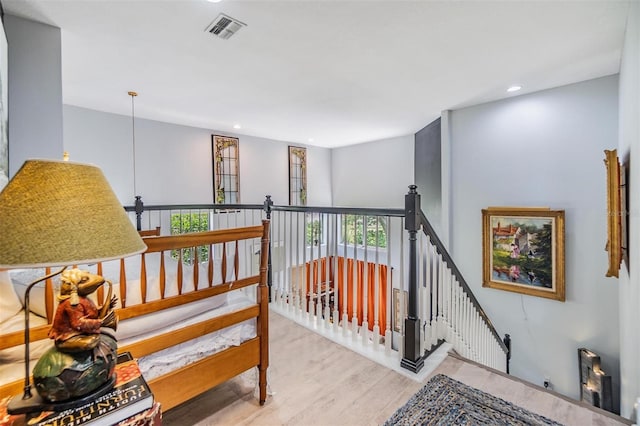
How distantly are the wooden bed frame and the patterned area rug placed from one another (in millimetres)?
904

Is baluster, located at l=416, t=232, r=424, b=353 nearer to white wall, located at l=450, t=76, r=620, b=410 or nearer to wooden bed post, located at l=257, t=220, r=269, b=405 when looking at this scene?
wooden bed post, located at l=257, t=220, r=269, b=405

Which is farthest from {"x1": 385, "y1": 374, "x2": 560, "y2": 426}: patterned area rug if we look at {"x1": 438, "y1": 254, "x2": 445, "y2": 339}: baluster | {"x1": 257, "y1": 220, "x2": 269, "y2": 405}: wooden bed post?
{"x1": 257, "y1": 220, "x2": 269, "y2": 405}: wooden bed post

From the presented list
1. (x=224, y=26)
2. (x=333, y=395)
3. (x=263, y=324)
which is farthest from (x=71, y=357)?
(x=224, y=26)

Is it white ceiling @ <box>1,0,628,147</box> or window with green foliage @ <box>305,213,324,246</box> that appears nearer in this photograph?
white ceiling @ <box>1,0,628,147</box>

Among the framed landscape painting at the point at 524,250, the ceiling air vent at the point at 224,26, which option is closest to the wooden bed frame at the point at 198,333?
the ceiling air vent at the point at 224,26

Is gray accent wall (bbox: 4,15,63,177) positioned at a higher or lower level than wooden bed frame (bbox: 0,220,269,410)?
higher

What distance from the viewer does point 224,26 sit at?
2.20 metres

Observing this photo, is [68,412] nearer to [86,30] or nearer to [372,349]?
[372,349]

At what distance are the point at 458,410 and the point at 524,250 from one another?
106 inches

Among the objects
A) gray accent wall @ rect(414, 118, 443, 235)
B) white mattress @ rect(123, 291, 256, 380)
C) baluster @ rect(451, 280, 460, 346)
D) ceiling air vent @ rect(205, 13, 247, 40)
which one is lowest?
baluster @ rect(451, 280, 460, 346)

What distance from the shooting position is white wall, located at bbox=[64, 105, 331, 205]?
4.29 metres

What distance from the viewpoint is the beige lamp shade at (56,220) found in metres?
0.68

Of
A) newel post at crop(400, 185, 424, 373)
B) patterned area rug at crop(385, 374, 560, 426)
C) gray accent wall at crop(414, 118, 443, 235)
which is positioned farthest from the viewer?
gray accent wall at crop(414, 118, 443, 235)

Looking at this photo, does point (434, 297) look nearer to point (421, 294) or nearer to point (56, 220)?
point (421, 294)
